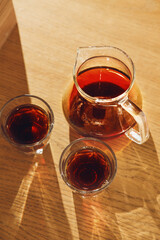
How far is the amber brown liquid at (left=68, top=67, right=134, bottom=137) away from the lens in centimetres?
69

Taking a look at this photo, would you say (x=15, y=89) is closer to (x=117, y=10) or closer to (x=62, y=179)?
(x=62, y=179)

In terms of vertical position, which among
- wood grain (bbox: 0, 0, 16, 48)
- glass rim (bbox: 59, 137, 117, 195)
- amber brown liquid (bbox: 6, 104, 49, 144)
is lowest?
glass rim (bbox: 59, 137, 117, 195)

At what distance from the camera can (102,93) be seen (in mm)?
708

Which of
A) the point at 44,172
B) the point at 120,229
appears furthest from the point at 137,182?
the point at 44,172

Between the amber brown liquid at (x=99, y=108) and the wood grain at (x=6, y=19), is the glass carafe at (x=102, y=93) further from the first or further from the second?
the wood grain at (x=6, y=19)

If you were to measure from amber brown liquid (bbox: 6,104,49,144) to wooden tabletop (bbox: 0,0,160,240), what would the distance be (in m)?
0.04

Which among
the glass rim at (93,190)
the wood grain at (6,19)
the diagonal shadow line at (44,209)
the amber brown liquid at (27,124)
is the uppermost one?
the wood grain at (6,19)

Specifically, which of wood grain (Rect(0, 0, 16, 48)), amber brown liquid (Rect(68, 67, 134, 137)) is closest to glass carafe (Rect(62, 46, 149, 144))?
amber brown liquid (Rect(68, 67, 134, 137))

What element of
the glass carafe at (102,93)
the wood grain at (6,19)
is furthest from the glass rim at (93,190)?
the wood grain at (6,19)

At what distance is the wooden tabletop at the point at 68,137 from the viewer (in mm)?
687

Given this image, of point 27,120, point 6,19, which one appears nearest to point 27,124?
point 27,120

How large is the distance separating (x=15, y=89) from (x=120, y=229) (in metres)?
0.41

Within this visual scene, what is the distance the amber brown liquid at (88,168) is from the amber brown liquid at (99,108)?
5 centimetres

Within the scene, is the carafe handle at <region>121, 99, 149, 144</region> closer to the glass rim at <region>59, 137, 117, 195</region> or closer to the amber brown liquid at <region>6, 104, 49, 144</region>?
the glass rim at <region>59, 137, 117, 195</region>
